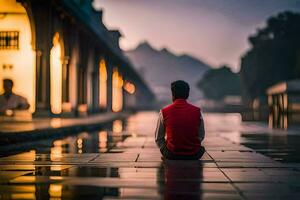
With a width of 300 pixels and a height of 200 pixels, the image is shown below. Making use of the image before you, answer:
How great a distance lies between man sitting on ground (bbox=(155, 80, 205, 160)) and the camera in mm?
7684

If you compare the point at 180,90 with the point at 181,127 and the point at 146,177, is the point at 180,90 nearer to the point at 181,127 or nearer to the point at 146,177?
the point at 181,127

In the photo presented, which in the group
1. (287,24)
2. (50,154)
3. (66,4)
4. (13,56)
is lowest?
(50,154)

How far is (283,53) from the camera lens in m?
58.8

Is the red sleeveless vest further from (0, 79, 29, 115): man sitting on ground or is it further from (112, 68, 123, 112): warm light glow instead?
(112, 68, 123, 112): warm light glow

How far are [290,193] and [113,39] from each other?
61.3 meters

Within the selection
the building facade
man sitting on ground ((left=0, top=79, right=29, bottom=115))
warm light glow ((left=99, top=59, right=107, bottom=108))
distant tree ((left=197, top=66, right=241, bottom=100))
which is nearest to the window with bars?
the building facade

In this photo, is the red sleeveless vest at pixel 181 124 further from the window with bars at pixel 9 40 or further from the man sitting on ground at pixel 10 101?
the window with bars at pixel 9 40

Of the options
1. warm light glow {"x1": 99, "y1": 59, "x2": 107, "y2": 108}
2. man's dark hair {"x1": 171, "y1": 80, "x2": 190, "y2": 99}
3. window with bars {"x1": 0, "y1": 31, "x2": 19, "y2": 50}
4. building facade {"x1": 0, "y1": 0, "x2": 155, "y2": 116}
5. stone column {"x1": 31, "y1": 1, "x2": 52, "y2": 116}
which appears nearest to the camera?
man's dark hair {"x1": 171, "y1": 80, "x2": 190, "y2": 99}

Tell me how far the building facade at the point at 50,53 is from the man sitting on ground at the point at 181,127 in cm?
1578

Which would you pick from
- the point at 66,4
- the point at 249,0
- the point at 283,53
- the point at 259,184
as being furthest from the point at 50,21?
the point at 283,53

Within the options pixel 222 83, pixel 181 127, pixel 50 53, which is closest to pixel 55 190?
pixel 181 127

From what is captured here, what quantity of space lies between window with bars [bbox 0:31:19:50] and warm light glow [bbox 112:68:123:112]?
2328cm

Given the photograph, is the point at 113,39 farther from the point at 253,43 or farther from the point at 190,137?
the point at 190,137

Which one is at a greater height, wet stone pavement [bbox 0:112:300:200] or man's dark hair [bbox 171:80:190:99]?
man's dark hair [bbox 171:80:190:99]
